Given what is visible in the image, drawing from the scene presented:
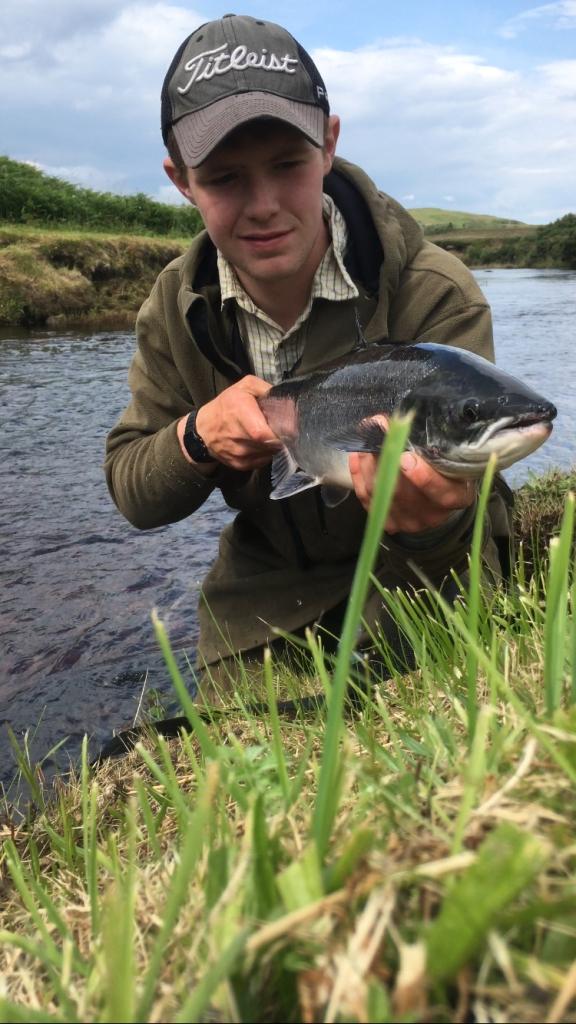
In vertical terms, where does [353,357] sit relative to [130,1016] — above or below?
above

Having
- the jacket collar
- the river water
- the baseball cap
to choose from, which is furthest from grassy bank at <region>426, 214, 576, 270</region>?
the baseball cap

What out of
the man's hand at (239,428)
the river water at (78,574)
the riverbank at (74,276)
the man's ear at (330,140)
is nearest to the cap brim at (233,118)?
the man's ear at (330,140)

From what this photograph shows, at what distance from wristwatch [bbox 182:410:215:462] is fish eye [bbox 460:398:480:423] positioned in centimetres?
145

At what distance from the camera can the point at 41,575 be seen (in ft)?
20.6

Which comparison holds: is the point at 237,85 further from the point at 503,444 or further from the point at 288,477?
the point at 503,444

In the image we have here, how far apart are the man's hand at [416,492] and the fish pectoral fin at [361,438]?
0.04 meters

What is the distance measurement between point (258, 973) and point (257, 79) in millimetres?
3570

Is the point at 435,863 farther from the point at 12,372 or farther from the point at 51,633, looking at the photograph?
the point at 12,372

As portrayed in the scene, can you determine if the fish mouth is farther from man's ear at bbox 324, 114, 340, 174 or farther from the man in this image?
man's ear at bbox 324, 114, 340, 174

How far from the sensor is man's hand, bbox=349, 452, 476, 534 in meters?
2.74

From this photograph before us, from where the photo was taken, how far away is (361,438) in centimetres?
291

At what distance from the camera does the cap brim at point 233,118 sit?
3.26 m

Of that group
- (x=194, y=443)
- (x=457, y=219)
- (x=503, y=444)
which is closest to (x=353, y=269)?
(x=194, y=443)

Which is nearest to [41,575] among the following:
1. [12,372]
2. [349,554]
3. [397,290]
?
[349,554]
